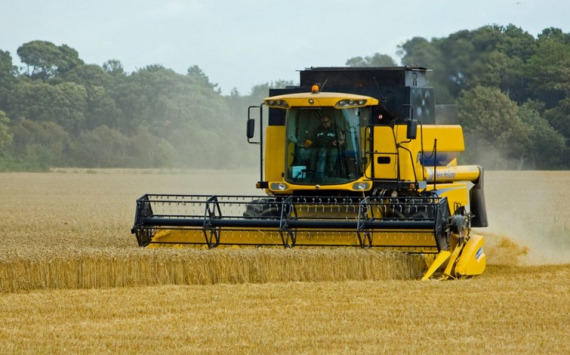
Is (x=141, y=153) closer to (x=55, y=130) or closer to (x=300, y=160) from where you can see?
(x=55, y=130)

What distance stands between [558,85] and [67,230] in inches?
881

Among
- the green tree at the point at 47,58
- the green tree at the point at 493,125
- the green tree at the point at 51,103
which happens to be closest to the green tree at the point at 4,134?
the green tree at the point at 51,103

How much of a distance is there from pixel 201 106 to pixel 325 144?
36.8 m

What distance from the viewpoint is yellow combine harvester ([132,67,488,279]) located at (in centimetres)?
1112

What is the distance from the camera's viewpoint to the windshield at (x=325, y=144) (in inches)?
477

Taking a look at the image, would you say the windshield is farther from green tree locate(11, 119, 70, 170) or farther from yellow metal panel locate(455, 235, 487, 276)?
green tree locate(11, 119, 70, 170)

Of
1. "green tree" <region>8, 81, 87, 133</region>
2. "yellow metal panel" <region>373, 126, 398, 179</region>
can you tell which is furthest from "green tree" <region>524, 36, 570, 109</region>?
"green tree" <region>8, 81, 87, 133</region>

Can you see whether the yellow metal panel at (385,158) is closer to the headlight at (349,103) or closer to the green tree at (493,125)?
the headlight at (349,103)

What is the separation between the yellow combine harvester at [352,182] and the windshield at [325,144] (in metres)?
0.01

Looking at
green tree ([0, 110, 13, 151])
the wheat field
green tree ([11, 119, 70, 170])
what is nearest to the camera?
the wheat field

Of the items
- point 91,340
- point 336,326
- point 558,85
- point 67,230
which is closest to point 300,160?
point 336,326

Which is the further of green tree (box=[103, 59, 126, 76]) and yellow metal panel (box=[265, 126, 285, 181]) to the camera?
green tree (box=[103, 59, 126, 76])

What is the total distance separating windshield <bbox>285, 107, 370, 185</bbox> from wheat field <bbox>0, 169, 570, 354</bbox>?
1.80 m

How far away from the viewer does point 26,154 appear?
53.5 m
